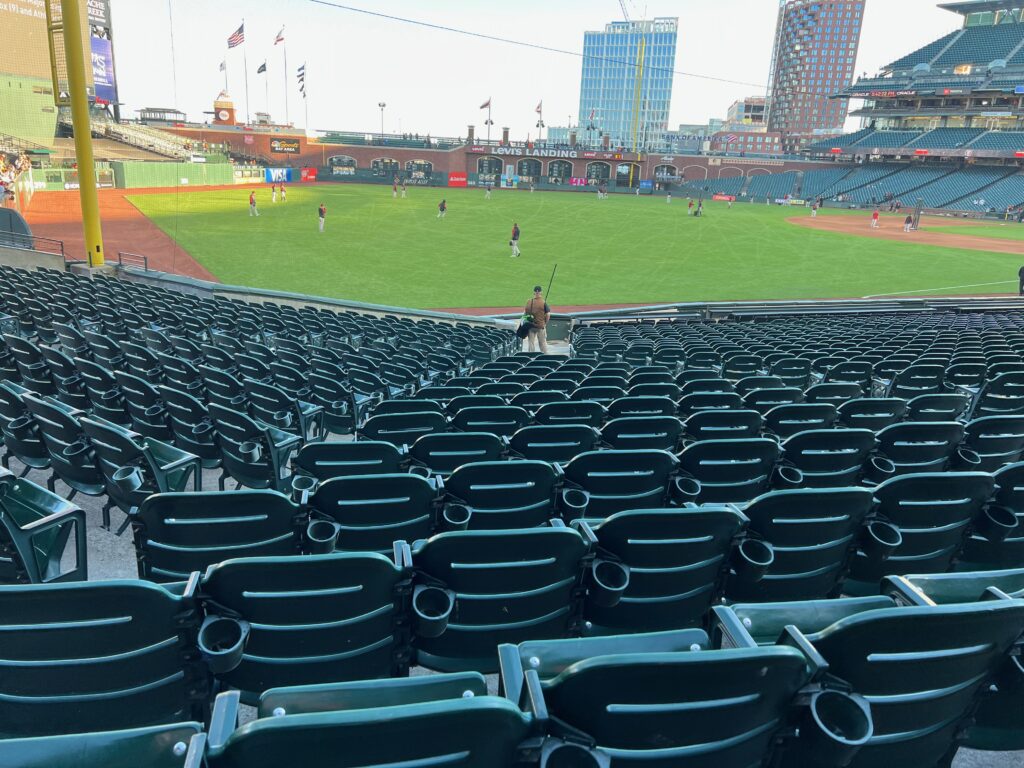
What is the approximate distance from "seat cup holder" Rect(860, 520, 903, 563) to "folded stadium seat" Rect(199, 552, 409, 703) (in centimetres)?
242

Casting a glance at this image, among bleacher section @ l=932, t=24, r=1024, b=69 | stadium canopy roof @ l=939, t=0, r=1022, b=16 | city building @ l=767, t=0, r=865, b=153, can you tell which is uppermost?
city building @ l=767, t=0, r=865, b=153

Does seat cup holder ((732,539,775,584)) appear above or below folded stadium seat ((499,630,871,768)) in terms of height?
below

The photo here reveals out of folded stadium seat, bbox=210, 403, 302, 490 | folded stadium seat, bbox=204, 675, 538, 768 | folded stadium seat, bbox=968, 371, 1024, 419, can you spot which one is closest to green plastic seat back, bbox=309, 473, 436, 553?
folded stadium seat, bbox=204, 675, 538, 768

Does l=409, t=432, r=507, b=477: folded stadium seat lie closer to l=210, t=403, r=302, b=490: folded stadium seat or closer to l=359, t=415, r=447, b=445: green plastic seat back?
l=359, t=415, r=447, b=445: green plastic seat back

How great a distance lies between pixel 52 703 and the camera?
2.30 metres

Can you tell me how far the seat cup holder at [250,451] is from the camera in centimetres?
564

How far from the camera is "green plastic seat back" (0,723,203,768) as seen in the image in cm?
163

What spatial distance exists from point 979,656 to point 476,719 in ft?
5.43

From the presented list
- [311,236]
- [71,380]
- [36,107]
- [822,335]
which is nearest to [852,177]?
[311,236]

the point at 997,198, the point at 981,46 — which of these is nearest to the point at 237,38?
the point at 997,198

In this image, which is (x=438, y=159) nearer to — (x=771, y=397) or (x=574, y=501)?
(x=771, y=397)

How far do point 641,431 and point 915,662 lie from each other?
3.70 meters

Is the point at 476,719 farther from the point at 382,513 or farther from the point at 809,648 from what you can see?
the point at 382,513

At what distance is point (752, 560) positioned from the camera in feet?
10.1
